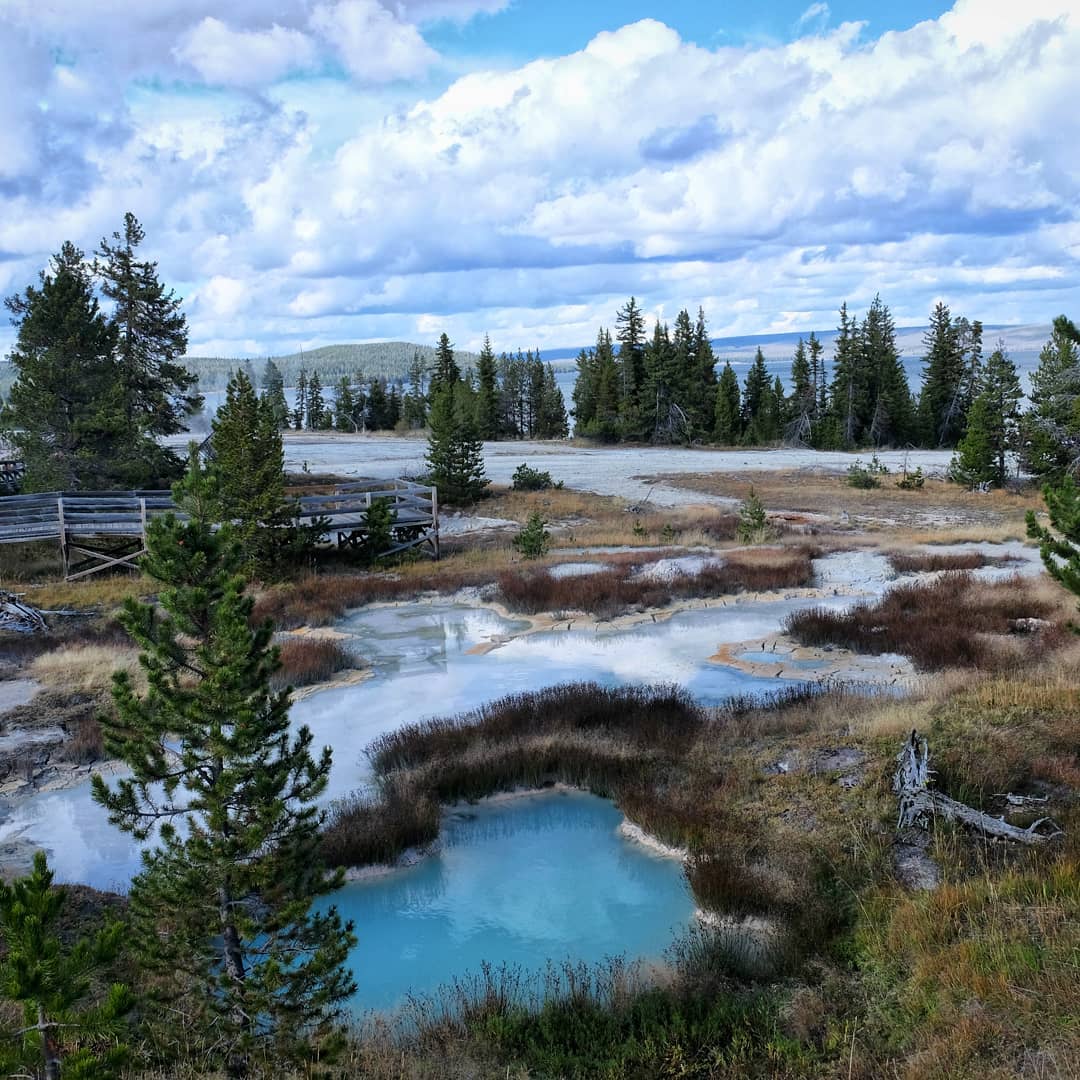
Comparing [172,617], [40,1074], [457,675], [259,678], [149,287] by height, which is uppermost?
[149,287]

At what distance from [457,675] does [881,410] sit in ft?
212

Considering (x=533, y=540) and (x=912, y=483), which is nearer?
(x=533, y=540)

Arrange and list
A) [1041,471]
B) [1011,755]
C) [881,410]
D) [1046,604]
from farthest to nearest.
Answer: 1. [881,410]
2. [1041,471]
3. [1046,604]
4. [1011,755]

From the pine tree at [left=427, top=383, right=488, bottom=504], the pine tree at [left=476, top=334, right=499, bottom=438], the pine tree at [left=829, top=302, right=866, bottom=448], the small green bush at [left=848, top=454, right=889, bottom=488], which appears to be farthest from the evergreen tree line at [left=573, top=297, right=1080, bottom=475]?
the pine tree at [left=427, top=383, right=488, bottom=504]

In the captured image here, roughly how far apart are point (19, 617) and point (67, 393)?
10.7m

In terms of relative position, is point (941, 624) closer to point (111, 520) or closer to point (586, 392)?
point (111, 520)

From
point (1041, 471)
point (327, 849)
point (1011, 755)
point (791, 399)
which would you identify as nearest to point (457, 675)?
point (327, 849)

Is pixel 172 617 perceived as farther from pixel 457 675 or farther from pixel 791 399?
pixel 791 399

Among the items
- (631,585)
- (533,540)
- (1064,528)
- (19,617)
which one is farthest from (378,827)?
(533,540)

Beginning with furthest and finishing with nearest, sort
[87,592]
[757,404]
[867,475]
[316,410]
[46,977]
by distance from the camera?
[316,410], [757,404], [867,475], [87,592], [46,977]

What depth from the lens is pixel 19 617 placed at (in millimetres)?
18859

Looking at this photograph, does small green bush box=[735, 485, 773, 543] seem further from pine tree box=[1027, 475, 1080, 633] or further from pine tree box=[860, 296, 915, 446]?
pine tree box=[860, 296, 915, 446]

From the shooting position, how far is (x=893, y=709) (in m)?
10.7

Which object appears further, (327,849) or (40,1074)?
(327,849)
